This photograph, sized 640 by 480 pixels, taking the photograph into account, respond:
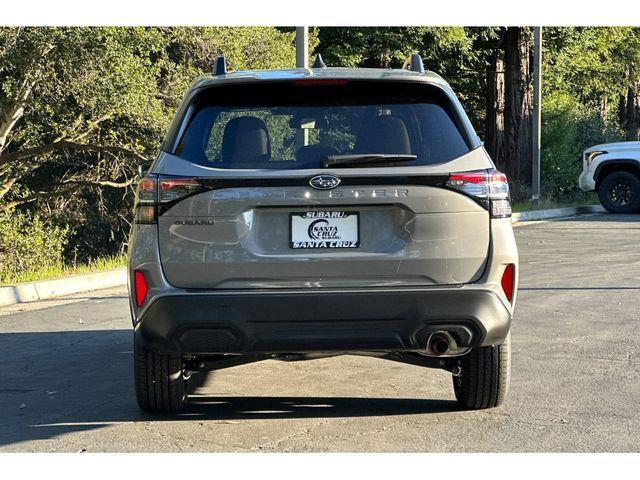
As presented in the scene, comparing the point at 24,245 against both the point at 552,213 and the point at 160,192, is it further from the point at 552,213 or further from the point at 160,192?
the point at 160,192

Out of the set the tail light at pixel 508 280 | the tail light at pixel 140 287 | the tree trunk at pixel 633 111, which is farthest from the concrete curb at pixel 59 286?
the tree trunk at pixel 633 111

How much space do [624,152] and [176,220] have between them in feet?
66.2

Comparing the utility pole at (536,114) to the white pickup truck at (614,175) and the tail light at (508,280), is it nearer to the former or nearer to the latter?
the white pickup truck at (614,175)

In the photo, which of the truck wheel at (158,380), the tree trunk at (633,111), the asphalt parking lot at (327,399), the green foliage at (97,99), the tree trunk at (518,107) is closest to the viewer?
the asphalt parking lot at (327,399)

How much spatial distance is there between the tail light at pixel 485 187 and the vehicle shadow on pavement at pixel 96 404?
137 cm

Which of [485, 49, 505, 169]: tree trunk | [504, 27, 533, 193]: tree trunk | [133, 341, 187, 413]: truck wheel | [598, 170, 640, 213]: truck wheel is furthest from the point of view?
[485, 49, 505, 169]: tree trunk

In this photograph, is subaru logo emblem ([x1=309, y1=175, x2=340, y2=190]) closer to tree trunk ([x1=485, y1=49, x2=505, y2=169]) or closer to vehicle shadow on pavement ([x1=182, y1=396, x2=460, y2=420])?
vehicle shadow on pavement ([x1=182, y1=396, x2=460, y2=420])

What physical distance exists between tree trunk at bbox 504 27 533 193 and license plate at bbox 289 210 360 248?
27977 millimetres

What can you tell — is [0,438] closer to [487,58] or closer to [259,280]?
[259,280]

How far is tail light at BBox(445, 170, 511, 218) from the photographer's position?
5559mm

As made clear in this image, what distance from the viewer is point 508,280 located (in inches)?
223

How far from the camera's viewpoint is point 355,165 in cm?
554

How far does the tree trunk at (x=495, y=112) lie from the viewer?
113 feet

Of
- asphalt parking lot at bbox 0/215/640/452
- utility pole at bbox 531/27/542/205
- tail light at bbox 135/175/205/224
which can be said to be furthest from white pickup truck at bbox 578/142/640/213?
tail light at bbox 135/175/205/224
